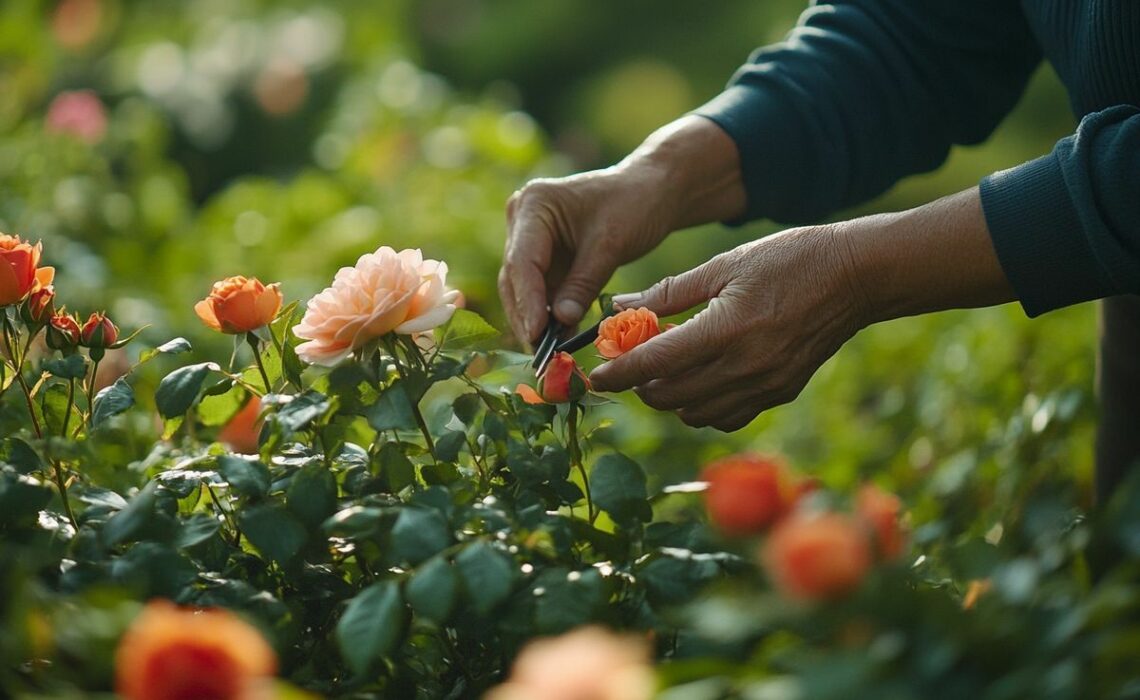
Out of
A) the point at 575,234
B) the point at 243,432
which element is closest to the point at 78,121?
the point at 243,432

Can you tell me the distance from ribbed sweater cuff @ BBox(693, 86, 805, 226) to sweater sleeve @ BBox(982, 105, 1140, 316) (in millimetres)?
533

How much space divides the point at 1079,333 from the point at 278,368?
178cm

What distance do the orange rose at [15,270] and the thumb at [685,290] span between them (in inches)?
23.4

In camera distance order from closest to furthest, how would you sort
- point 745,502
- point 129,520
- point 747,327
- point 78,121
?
point 745,502 → point 129,520 → point 747,327 → point 78,121

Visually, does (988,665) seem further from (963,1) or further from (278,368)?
(963,1)

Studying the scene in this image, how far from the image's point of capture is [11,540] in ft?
3.19

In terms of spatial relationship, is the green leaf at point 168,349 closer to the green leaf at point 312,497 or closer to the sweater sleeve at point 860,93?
the green leaf at point 312,497

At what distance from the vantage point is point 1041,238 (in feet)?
3.78

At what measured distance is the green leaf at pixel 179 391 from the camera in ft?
3.51

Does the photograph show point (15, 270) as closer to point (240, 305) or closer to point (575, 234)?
point (240, 305)

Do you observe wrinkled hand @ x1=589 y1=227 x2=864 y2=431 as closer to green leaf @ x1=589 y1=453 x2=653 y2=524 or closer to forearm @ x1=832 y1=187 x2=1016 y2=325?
forearm @ x1=832 y1=187 x2=1016 y2=325

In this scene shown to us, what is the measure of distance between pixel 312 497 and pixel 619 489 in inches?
10.3

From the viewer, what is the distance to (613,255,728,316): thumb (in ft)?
4.21

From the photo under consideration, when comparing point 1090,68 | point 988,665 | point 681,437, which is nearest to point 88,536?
point 988,665
